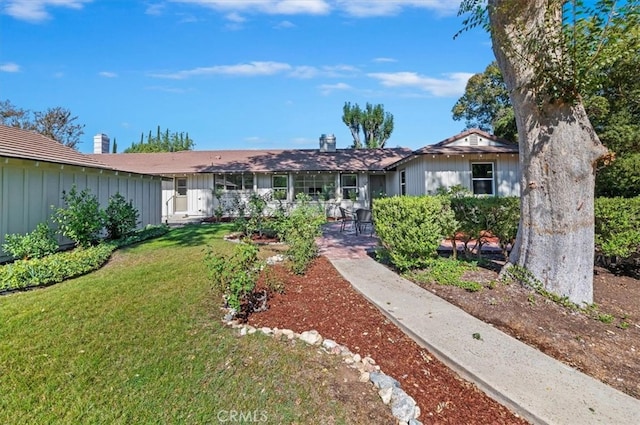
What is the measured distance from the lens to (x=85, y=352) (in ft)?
10.1

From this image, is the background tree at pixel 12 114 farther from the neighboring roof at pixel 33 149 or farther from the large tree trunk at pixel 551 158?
the large tree trunk at pixel 551 158

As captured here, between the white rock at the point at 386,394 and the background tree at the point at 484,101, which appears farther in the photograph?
the background tree at the point at 484,101

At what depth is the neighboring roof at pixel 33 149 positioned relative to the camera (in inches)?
293

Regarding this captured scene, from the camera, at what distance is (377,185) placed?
18562mm

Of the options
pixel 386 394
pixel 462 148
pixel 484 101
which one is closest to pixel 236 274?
pixel 386 394

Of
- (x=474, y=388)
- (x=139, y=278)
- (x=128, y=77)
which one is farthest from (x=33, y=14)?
(x=474, y=388)

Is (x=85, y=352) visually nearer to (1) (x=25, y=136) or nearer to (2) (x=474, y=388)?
(2) (x=474, y=388)

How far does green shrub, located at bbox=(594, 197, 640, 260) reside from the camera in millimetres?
5473

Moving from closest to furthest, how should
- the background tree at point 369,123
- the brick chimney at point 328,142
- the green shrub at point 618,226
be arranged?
1. the green shrub at point 618,226
2. the brick chimney at point 328,142
3. the background tree at point 369,123

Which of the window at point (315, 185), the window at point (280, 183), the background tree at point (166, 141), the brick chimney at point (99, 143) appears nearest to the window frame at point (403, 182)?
the window at point (315, 185)

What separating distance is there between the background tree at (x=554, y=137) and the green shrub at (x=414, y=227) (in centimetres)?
128

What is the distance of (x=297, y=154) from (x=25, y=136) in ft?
42.9

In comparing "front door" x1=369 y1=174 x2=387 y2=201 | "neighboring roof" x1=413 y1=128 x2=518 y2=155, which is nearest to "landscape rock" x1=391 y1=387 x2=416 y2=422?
"neighboring roof" x1=413 y1=128 x2=518 y2=155

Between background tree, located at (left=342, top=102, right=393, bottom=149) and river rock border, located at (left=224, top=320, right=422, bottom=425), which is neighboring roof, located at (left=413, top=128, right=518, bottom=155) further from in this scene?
background tree, located at (left=342, top=102, right=393, bottom=149)
